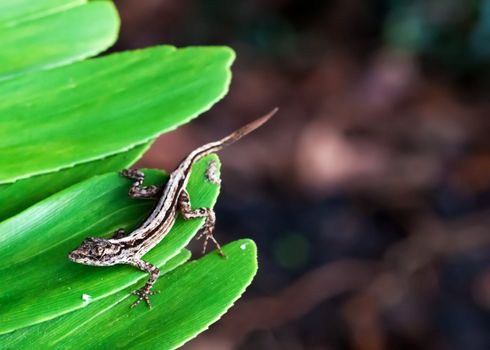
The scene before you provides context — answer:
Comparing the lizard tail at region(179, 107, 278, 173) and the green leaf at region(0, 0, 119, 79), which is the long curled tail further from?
the green leaf at region(0, 0, 119, 79)

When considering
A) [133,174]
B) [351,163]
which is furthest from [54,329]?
[351,163]

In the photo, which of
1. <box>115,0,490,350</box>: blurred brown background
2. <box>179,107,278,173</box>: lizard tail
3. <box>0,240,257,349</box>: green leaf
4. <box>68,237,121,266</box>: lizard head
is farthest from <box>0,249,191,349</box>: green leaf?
<box>115,0,490,350</box>: blurred brown background

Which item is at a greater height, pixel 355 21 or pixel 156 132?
pixel 156 132

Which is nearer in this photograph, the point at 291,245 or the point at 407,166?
the point at 291,245

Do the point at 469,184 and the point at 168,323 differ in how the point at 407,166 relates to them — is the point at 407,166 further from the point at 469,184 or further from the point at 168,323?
the point at 168,323

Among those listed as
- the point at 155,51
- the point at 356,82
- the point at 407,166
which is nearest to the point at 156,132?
the point at 155,51

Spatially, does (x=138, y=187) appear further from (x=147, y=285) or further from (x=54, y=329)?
(x=54, y=329)
